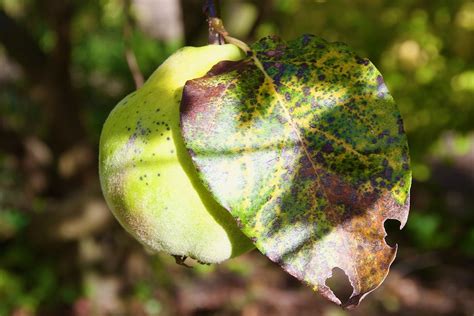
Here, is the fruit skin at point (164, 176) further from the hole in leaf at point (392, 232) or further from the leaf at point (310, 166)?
the hole in leaf at point (392, 232)

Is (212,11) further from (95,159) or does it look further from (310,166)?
(95,159)

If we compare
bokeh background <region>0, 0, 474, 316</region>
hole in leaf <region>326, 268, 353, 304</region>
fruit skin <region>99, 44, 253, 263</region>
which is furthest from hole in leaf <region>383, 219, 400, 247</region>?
fruit skin <region>99, 44, 253, 263</region>

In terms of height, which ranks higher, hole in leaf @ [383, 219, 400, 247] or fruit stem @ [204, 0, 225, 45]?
fruit stem @ [204, 0, 225, 45]

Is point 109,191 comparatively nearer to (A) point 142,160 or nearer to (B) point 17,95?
(A) point 142,160

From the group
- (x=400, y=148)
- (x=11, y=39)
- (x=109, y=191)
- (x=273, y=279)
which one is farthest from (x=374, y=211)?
(x=273, y=279)

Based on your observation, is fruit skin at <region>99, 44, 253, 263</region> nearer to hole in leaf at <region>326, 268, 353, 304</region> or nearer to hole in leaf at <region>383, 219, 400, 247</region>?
hole in leaf at <region>326, 268, 353, 304</region>

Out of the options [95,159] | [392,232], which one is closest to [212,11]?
[95,159]
